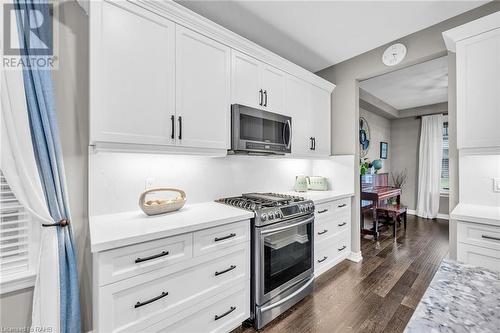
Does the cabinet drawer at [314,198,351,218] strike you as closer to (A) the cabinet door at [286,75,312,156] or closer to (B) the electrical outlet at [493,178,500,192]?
(A) the cabinet door at [286,75,312,156]

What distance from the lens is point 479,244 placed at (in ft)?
5.63

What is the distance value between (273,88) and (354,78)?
1355 millimetres

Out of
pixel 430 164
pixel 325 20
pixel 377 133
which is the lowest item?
pixel 430 164

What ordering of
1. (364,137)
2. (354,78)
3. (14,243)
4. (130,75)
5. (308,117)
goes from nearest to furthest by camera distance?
(14,243)
(130,75)
(308,117)
(354,78)
(364,137)

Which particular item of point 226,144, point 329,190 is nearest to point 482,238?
point 329,190

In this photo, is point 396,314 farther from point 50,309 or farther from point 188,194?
point 50,309

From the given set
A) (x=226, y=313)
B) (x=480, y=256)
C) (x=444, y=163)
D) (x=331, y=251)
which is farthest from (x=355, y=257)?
(x=444, y=163)

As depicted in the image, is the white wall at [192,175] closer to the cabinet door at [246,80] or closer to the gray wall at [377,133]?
the cabinet door at [246,80]

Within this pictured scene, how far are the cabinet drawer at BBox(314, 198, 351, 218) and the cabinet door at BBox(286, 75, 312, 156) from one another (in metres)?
0.69

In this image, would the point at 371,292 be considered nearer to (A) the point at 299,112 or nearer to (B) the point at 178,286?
(B) the point at 178,286


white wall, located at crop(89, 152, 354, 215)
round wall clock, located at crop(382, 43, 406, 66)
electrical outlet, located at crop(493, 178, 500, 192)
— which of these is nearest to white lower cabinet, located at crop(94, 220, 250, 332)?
white wall, located at crop(89, 152, 354, 215)

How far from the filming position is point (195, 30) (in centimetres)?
185

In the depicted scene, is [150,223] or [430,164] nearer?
[150,223]

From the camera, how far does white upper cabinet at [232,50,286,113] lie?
2152mm
